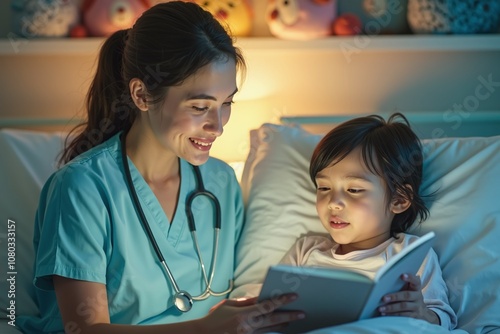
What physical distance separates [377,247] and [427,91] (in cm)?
91

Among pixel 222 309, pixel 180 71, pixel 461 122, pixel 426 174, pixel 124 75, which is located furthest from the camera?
pixel 461 122

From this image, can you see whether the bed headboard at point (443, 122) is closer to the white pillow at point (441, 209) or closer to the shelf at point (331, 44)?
the shelf at point (331, 44)

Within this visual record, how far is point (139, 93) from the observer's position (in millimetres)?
1736

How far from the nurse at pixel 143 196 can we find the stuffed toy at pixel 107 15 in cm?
65

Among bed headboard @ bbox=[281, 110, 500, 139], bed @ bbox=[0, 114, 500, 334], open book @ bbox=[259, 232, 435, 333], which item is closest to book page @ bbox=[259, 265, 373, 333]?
open book @ bbox=[259, 232, 435, 333]

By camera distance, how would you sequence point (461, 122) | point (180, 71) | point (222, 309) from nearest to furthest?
1. point (222, 309)
2. point (180, 71)
3. point (461, 122)

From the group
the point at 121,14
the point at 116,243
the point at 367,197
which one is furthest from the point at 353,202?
the point at 121,14

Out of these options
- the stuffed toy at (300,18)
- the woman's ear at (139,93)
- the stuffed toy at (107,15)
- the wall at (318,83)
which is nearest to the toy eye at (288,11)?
A: the stuffed toy at (300,18)

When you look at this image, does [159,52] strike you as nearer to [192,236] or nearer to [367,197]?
[192,236]

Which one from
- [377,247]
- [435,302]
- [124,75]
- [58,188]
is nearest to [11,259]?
[58,188]

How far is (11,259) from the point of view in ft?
6.50

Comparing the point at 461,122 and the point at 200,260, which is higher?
the point at 461,122

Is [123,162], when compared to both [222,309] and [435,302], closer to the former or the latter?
[222,309]

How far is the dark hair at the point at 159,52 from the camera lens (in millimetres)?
1677
